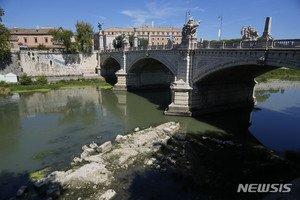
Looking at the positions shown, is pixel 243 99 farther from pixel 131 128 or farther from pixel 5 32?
pixel 5 32

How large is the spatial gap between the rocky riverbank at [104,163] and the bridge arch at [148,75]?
68.7ft

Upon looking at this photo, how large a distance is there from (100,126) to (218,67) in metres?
12.1

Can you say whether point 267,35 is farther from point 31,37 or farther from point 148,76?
point 31,37

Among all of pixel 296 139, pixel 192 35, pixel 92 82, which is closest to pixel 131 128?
pixel 192 35

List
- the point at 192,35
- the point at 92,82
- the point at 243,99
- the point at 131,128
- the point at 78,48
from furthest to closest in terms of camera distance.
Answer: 1. the point at 78,48
2. the point at 92,82
3. the point at 243,99
4. the point at 192,35
5. the point at 131,128

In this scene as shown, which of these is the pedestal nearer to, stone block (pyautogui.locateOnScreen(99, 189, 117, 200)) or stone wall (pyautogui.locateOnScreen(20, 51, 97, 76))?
stone wall (pyautogui.locateOnScreen(20, 51, 97, 76))

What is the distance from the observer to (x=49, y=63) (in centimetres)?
4603

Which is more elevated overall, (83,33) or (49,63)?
(83,33)

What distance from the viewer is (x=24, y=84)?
40.0 m

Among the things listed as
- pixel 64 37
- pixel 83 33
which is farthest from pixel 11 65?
pixel 83 33

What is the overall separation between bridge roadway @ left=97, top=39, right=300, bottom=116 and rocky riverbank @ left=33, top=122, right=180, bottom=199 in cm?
562

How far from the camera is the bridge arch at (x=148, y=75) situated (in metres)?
37.0

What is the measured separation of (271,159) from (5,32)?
46.0m

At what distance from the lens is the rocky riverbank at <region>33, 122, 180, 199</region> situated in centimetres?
1034
